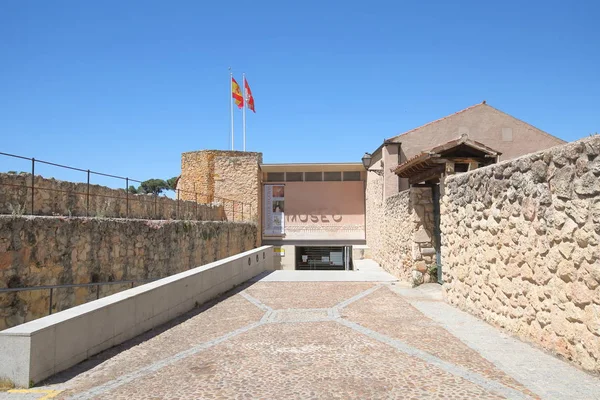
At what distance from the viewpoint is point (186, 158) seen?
2870 cm

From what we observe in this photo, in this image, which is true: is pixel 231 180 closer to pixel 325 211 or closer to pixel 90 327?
pixel 325 211

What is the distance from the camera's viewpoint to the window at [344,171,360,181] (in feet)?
89.5

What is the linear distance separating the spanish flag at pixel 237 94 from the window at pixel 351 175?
9.44 m

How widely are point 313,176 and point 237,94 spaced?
8.70m

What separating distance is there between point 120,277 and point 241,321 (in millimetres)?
4913

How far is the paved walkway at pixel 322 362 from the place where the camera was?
14.1 feet

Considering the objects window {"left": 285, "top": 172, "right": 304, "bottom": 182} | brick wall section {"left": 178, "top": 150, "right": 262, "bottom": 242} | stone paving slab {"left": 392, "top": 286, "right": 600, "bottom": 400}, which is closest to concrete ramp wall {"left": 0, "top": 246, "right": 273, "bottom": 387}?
stone paving slab {"left": 392, "top": 286, "right": 600, "bottom": 400}

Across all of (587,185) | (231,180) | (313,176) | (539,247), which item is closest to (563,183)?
(587,185)

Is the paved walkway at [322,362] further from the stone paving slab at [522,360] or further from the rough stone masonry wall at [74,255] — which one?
the rough stone masonry wall at [74,255]

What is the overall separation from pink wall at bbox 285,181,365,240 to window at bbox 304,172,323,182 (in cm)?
24

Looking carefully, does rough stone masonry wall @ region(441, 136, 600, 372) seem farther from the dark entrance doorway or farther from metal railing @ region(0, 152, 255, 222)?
the dark entrance doorway

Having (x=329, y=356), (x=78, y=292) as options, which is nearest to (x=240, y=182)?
(x=78, y=292)

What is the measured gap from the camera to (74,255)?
9.28 metres

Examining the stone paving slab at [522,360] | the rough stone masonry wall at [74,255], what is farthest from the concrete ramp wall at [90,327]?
the stone paving slab at [522,360]
